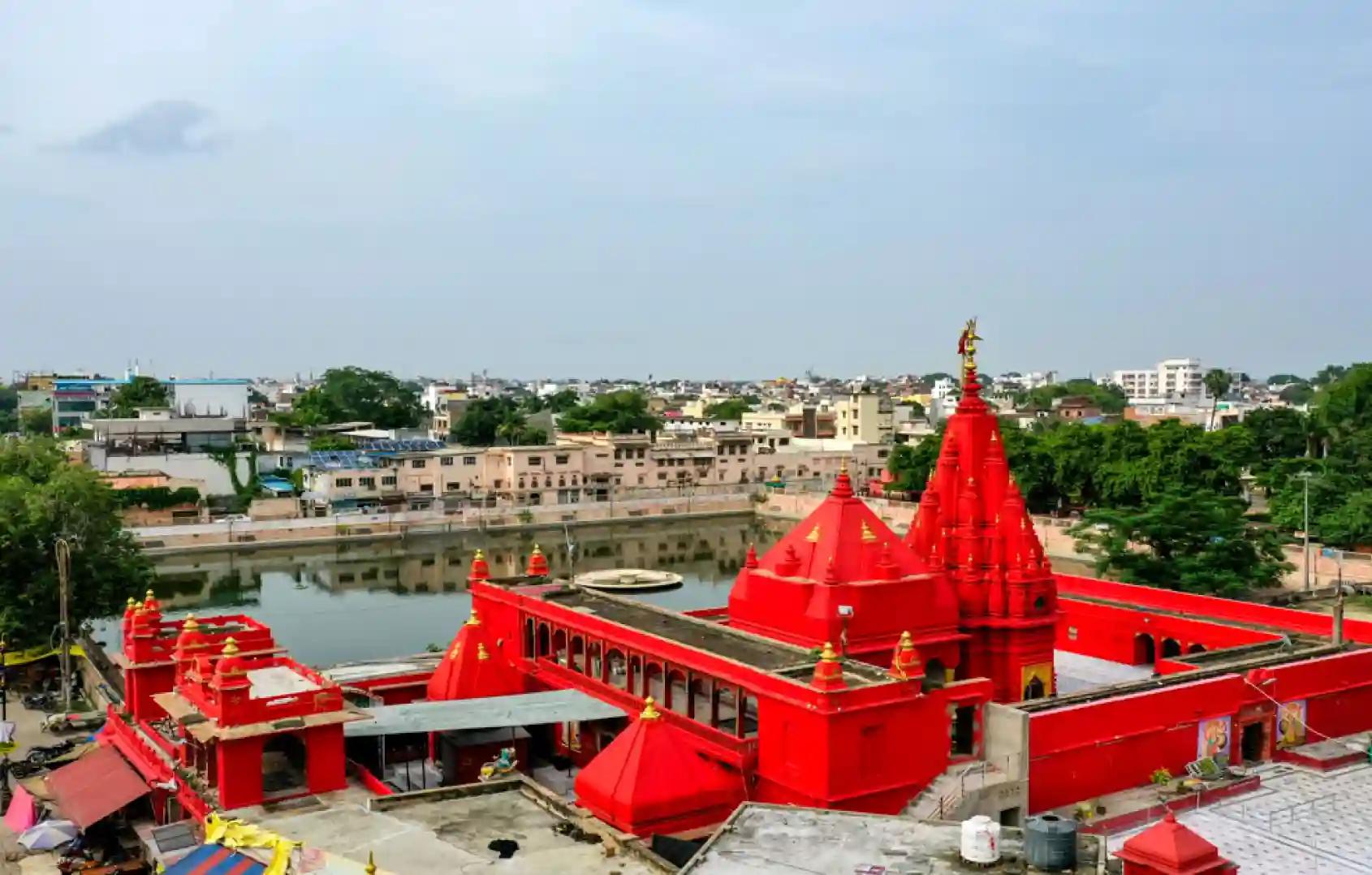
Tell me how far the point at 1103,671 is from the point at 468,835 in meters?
16.6

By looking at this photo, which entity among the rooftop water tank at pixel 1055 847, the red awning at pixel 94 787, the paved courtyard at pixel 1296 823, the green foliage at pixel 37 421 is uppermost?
the green foliage at pixel 37 421

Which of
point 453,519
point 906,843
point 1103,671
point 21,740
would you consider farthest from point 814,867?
point 453,519

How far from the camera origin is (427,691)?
73.4ft

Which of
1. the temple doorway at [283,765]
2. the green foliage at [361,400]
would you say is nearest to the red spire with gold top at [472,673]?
the temple doorway at [283,765]

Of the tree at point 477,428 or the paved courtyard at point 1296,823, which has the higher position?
the tree at point 477,428

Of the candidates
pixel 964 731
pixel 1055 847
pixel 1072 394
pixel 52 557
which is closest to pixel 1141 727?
pixel 964 731

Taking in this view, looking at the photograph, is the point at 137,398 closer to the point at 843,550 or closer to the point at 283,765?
the point at 283,765

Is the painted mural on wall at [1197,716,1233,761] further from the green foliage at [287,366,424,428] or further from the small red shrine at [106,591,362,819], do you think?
the green foliage at [287,366,424,428]

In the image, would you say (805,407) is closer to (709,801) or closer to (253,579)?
(253,579)

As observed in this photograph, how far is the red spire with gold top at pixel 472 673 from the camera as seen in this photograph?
843 inches

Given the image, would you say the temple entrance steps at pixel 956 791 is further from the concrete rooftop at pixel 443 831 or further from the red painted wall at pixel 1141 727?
the concrete rooftop at pixel 443 831

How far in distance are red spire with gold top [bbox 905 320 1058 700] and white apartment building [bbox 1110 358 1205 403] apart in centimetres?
16725

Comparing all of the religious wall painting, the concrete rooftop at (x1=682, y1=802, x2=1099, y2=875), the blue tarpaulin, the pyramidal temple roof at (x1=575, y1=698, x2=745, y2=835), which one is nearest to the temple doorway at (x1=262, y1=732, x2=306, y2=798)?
the blue tarpaulin

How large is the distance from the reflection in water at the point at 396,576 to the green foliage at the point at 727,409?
1949 inches
